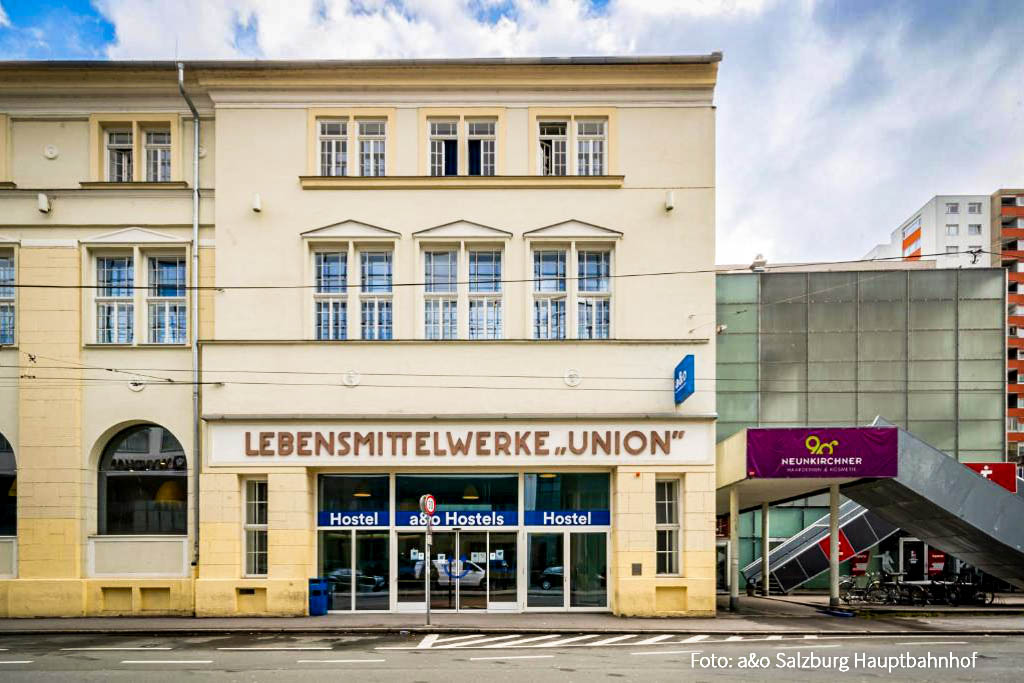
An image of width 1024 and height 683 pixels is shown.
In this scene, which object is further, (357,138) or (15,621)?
(357,138)

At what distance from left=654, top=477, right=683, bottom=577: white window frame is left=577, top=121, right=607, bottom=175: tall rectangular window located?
7545 millimetres

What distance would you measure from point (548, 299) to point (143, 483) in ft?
34.9

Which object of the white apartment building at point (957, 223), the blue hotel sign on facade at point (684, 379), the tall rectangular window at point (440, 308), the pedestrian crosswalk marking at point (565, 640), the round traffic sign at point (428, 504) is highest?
the white apartment building at point (957, 223)

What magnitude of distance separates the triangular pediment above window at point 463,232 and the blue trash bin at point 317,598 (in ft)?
27.1

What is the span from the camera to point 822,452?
1809 cm

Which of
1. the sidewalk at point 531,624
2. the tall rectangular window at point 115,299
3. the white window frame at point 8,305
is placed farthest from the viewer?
the tall rectangular window at point 115,299

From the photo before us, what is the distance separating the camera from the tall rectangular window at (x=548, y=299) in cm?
1945

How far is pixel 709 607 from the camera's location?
60.3 feet

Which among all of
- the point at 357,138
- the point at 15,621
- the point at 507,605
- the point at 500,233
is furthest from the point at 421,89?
the point at 15,621

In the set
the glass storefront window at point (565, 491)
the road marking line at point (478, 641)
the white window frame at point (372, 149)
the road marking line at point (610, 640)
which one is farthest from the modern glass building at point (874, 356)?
the road marking line at point (478, 641)

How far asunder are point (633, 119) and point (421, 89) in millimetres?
5099

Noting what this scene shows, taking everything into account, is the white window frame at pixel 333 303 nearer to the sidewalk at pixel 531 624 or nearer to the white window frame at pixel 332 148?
the white window frame at pixel 332 148

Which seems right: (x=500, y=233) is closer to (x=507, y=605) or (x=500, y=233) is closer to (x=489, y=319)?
(x=489, y=319)

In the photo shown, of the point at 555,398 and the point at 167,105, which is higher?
the point at 167,105
